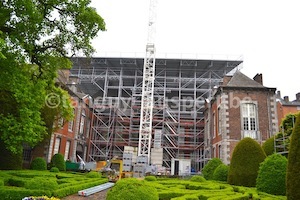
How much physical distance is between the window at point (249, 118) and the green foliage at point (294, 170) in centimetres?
1689

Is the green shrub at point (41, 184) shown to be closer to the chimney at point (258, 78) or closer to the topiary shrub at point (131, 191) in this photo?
the topiary shrub at point (131, 191)

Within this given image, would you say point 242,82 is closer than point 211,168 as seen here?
No

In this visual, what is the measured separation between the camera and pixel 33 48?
11312mm

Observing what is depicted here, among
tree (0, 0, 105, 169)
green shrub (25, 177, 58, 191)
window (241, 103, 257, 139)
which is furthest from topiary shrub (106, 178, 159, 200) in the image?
window (241, 103, 257, 139)

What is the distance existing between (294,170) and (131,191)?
4418mm

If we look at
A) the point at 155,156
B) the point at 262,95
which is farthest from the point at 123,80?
the point at 262,95

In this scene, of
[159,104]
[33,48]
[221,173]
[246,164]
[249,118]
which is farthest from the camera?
[159,104]

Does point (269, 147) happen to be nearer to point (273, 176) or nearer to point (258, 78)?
point (273, 176)

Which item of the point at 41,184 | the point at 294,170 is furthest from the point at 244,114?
the point at 41,184

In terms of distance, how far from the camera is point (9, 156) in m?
17.9

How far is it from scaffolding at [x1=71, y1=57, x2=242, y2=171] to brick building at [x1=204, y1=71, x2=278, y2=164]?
32.8 feet

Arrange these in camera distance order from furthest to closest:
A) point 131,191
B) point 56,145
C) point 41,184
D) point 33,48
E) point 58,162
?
point 56,145, point 58,162, point 33,48, point 41,184, point 131,191

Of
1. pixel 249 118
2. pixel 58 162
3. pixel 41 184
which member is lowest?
pixel 41 184

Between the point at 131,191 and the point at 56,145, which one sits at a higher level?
the point at 56,145
